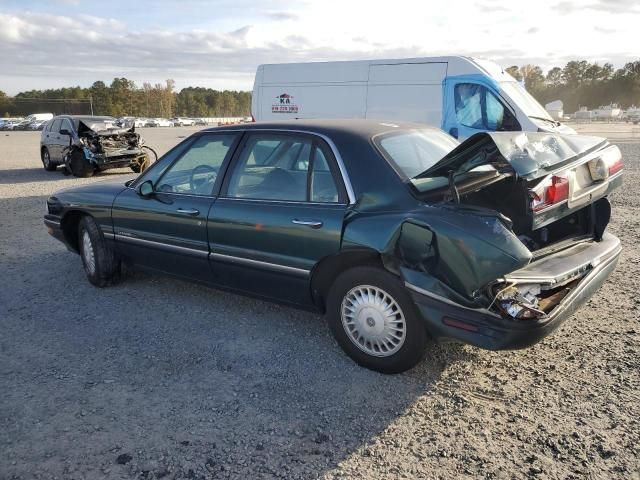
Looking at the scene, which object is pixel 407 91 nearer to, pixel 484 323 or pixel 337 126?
pixel 337 126

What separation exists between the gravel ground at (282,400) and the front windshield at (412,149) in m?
1.28

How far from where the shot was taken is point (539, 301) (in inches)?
120

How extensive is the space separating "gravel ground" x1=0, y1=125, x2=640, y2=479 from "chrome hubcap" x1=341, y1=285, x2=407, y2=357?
0.64ft

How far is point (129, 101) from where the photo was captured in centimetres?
9125

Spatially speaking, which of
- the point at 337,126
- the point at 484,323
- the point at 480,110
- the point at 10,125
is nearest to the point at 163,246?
the point at 337,126

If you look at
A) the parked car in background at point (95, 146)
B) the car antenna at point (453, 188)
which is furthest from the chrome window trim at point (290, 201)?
the parked car in background at point (95, 146)

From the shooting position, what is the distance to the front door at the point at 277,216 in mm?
3467

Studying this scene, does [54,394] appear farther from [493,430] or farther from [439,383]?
[493,430]

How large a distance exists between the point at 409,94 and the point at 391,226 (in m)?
8.05

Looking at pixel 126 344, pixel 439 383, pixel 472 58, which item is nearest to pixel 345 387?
pixel 439 383

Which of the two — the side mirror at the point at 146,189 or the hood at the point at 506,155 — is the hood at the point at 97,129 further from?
the hood at the point at 506,155

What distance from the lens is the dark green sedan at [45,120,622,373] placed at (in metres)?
2.89

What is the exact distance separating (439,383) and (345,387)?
1.91 ft

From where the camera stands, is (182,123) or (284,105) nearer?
(284,105)
